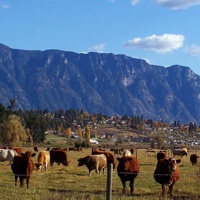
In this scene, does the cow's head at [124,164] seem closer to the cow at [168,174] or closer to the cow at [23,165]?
the cow at [168,174]

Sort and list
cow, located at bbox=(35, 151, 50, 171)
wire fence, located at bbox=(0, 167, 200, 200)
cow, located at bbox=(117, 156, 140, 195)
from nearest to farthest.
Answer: wire fence, located at bbox=(0, 167, 200, 200)
cow, located at bbox=(117, 156, 140, 195)
cow, located at bbox=(35, 151, 50, 171)

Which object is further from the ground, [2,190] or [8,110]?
[8,110]

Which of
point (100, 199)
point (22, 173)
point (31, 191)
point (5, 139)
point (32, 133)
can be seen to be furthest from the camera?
point (32, 133)

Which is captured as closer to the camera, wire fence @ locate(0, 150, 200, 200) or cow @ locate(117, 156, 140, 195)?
wire fence @ locate(0, 150, 200, 200)

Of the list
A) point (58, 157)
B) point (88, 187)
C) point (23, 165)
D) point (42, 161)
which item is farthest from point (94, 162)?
point (58, 157)

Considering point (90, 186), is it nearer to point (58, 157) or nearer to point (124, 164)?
point (124, 164)

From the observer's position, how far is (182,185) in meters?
21.1

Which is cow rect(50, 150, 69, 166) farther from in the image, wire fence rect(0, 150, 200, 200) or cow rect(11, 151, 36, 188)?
cow rect(11, 151, 36, 188)

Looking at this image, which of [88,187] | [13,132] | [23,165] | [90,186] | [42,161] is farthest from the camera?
[13,132]

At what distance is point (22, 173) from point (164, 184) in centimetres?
671

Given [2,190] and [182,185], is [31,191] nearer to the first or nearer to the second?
[2,190]

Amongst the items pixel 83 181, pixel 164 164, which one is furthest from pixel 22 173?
pixel 164 164

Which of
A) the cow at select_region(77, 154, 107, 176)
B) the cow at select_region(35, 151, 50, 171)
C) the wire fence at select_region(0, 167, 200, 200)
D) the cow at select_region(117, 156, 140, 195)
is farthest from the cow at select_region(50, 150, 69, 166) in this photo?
the cow at select_region(117, 156, 140, 195)

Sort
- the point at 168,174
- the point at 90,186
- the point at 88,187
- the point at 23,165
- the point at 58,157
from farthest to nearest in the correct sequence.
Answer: the point at 58,157 < the point at 90,186 < the point at 88,187 < the point at 23,165 < the point at 168,174
